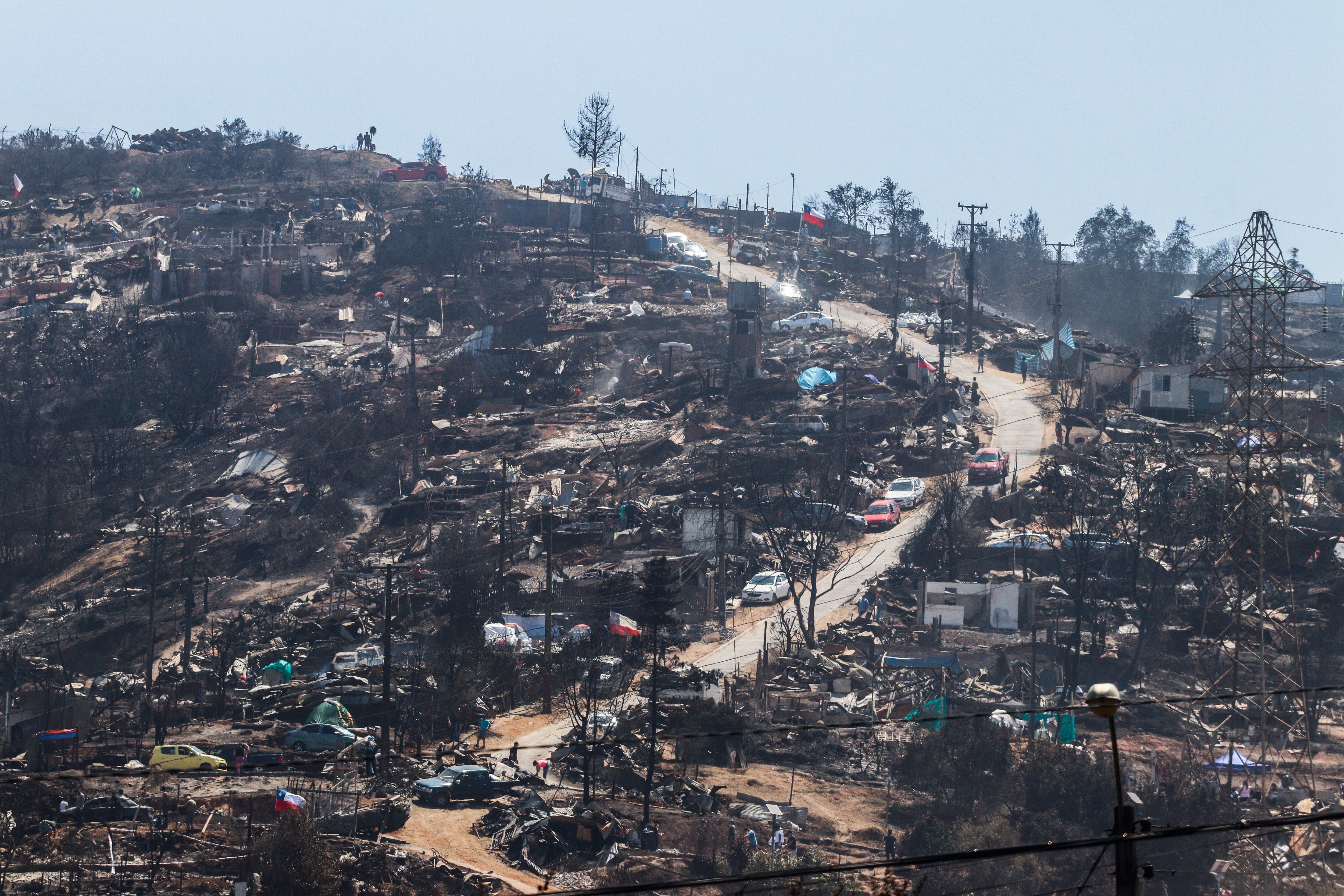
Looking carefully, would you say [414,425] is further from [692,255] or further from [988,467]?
[692,255]

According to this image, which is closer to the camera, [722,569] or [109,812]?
[109,812]

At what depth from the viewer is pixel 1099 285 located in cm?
9756

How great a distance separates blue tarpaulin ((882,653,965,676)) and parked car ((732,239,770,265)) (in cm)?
4713

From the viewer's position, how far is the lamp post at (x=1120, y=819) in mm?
6387

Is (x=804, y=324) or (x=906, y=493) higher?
(x=804, y=324)

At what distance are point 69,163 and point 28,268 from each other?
21.5 m

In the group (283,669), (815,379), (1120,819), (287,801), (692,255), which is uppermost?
(692,255)

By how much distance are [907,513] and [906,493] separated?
3.52ft

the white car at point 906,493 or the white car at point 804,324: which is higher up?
the white car at point 804,324

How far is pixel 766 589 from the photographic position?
1473 inches

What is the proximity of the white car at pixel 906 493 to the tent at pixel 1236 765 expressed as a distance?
55.2ft

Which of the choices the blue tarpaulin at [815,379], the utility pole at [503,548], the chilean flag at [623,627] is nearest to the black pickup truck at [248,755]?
the chilean flag at [623,627]

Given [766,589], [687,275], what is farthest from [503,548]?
[687,275]

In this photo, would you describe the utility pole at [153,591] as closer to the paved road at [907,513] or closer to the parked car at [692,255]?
the paved road at [907,513]
